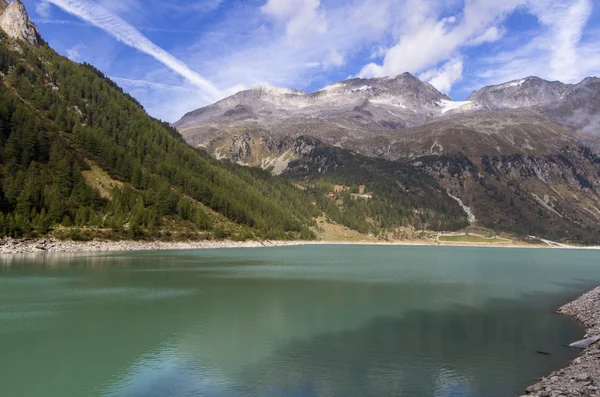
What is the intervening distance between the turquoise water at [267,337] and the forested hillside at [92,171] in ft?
158

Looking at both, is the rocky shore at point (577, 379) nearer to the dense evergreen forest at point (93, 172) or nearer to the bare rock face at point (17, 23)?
the dense evergreen forest at point (93, 172)

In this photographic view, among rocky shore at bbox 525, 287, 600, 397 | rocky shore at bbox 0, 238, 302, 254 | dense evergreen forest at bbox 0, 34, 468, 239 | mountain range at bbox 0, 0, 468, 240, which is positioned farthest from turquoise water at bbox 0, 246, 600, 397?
mountain range at bbox 0, 0, 468, 240

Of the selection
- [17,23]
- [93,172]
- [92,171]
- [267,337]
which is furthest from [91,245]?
[17,23]

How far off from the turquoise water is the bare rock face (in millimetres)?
172402

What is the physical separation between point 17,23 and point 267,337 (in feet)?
713

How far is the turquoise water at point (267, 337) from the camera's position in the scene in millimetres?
22234

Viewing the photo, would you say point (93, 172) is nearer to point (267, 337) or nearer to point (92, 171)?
point (92, 171)

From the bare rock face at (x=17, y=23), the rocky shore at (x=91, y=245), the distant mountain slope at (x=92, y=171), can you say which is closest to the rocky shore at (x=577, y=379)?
the rocky shore at (x=91, y=245)

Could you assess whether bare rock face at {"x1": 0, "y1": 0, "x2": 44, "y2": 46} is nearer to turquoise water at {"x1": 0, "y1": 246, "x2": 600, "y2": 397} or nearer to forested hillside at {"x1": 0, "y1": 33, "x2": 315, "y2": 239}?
forested hillside at {"x1": 0, "y1": 33, "x2": 315, "y2": 239}

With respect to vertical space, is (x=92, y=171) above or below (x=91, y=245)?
above

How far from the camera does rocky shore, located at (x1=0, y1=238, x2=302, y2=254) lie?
8776 cm

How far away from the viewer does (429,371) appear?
24.6 metres

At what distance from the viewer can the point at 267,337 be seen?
103ft

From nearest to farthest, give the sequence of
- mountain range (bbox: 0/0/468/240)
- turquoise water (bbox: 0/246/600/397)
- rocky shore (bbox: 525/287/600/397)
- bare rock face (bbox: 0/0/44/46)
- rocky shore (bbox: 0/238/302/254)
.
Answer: rocky shore (bbox: 525/287/600/397) < turquoise water (bbox: 0/246/600/397) < rocky shore (bbox: 0/238/302/254) < mountain range (bbox: 0/0/468/240) < bare rock face (bbox: 0/0/44/46)
